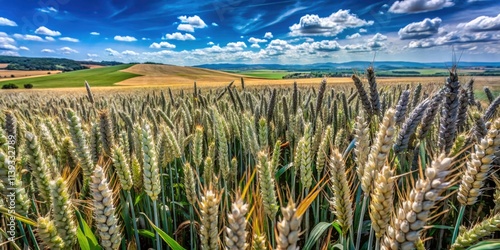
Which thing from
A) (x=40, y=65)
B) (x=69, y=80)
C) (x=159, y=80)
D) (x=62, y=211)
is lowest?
(x=69, y=80)

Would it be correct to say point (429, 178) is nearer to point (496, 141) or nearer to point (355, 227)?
point (496, 141)

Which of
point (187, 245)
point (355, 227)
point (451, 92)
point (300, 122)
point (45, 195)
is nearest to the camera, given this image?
point (45, 195)

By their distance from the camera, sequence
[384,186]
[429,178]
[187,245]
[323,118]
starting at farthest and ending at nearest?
[323,118], [187,245], [384,186], [429,178]

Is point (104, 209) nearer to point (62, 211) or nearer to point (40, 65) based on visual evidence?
point (62, 211)

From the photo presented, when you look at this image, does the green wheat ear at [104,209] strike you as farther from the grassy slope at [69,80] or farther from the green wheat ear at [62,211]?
the grassy slope at [69,80]

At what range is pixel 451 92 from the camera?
5.94 feet

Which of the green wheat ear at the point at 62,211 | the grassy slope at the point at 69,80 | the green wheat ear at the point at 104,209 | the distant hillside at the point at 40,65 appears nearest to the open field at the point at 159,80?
the grassy slope at the point at 69,80

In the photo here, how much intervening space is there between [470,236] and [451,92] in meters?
0.96

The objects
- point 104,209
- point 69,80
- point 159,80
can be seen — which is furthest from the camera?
point 69,80

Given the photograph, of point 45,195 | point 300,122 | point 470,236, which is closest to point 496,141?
point 470,236

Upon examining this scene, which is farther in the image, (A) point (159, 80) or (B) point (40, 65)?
(B) point (40, 65)

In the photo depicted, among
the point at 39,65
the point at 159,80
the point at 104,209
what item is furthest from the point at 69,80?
the point at 104,209

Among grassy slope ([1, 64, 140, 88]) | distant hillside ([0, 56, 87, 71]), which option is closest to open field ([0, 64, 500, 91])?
grassy slope ([1, 64, 140, 88])

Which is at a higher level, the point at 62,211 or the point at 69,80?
the point at 62,211
